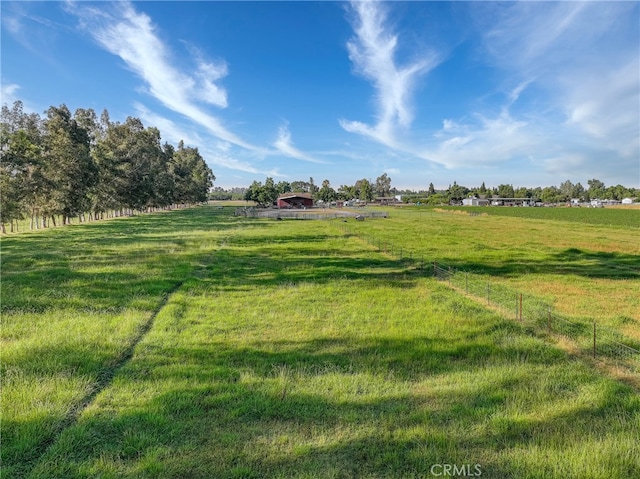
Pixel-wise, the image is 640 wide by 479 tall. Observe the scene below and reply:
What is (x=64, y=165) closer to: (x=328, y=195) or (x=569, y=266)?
(x=569, y=266)

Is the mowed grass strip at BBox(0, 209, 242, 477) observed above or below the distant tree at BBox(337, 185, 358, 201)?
below

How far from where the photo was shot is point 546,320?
10.4m

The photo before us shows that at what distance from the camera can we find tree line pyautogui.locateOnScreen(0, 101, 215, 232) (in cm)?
3469

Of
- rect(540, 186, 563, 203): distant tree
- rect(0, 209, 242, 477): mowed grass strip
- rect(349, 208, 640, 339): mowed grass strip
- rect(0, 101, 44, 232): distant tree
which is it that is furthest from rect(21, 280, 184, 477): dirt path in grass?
rect(540, 186, 563, 203): distant tree

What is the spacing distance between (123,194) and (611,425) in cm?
6985

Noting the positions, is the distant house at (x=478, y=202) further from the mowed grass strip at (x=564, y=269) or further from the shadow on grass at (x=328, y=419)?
the shadow on grass at (x=328, y=419)

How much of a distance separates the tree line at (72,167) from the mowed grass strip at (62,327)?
21385 millimetres

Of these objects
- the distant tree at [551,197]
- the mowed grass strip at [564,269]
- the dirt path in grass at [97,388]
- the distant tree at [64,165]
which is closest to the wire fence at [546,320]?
the mowed grass strip at [564,269]

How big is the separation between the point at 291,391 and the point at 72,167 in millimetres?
50369

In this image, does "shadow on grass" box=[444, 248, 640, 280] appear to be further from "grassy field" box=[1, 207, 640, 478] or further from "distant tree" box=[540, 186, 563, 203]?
"distant tree" box=[540, 186, 563, 203]

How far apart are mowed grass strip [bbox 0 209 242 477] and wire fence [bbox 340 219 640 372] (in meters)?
10.6

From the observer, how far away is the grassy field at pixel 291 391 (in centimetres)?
452

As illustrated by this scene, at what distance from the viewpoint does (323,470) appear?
433 centimetres

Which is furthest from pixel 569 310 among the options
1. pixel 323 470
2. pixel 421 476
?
pixel 323 470
